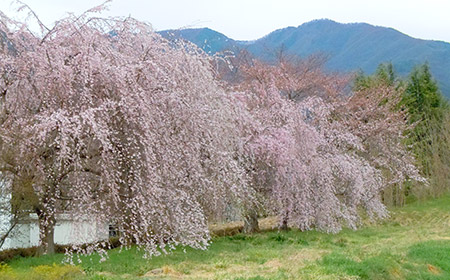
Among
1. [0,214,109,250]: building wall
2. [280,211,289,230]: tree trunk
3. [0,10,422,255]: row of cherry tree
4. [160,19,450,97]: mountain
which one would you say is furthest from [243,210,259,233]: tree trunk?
[160,19,450,97]: mountain

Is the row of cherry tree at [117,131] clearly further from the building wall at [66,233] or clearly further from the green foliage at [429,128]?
the green foliage at [429,128]

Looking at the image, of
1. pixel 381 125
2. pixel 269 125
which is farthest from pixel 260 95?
pixel 381 125

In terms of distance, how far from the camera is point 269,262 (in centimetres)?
895

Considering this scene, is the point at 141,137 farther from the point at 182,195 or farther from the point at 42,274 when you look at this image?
the point at 42,274

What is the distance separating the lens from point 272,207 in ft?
47.3

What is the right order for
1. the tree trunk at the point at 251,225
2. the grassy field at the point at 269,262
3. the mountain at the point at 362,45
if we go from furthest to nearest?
the mountain at the point at 362,45, the tree trunk at the point at 251,225, the grassy field at the point at 269,262

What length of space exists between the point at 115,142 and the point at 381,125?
1615 cm

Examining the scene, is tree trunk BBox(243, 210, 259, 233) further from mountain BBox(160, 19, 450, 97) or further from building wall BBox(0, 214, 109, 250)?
mountain BBox(160, 19, 450, 97)

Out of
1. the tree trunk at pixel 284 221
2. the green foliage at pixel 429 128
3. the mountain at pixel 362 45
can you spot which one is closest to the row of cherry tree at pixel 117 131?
the tree trunk at pixel 284 221

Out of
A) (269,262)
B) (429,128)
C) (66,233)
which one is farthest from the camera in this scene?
(429,128)

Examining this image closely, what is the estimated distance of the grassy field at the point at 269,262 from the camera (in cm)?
743

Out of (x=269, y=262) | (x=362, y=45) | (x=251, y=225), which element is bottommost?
(x=269, y=262)

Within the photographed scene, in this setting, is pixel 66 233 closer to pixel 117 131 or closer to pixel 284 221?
pixel 117 131

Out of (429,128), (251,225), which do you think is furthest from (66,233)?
(429,128)
